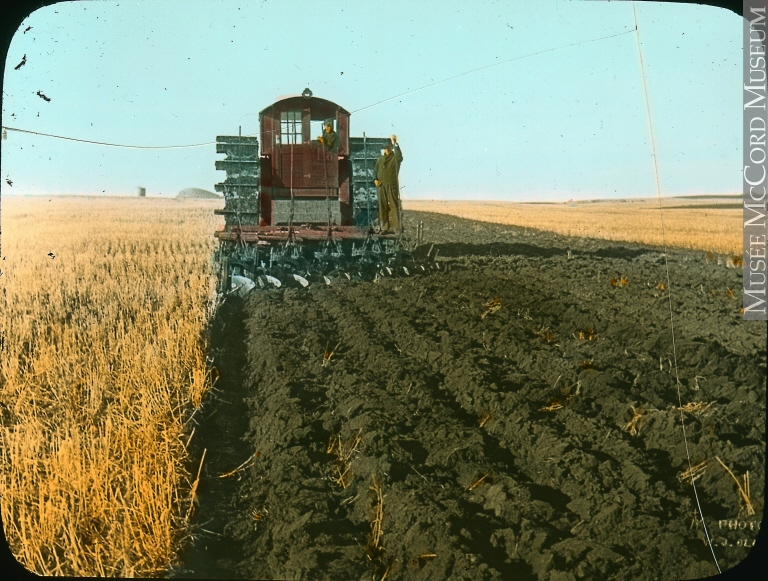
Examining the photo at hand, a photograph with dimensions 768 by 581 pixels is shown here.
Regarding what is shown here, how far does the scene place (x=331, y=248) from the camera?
415 inches

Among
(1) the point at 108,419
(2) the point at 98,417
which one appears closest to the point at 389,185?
(2) the point at 98,417

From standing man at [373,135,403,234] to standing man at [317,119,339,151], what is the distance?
1.05 m

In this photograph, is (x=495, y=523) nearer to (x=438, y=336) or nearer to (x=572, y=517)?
(x=572, y=517)

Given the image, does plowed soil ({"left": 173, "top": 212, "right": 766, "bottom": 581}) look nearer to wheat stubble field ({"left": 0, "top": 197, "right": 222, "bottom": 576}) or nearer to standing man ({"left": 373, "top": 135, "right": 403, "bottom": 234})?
wheat stubble field ({"left": 0, "top": 197, "right": 222, "bottom": 576})

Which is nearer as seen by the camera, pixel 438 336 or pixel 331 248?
pixel 438 336

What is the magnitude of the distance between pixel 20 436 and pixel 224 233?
6.43 meters

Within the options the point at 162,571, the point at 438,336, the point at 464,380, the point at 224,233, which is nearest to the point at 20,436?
the point at 162,571

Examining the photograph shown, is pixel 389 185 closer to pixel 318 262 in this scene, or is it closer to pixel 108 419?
pixel 318 262

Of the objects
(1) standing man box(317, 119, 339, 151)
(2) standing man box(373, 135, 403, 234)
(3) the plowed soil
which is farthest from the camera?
(1) standing man box(317, 119, 339, 151)

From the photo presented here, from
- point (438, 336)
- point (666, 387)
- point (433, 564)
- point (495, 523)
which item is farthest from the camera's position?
point (438, 336)

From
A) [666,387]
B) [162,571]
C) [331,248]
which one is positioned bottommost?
[162,571]

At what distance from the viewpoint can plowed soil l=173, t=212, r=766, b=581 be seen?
302cm

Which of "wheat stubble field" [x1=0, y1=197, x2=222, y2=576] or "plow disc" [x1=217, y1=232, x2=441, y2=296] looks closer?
"wheat stubble field" [x1=0, y1=197, x2=222, y2=576]


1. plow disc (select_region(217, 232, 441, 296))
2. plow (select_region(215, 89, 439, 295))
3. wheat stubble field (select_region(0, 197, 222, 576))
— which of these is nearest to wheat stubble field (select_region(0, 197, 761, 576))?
wheat stubble field (select_region(0, 197, 222, 576))
